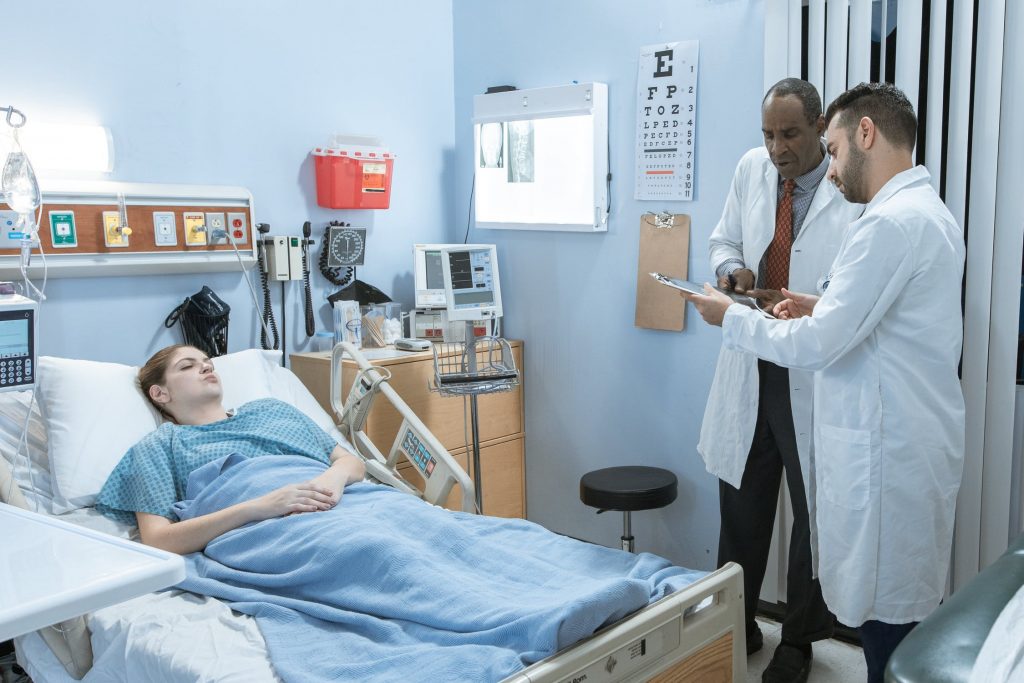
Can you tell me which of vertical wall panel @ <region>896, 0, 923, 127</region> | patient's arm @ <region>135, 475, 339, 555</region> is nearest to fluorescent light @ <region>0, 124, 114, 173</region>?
patient's arm @ <region>135, 475, 339, 555</region>

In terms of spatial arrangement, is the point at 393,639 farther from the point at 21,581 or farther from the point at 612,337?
the point at 612,337

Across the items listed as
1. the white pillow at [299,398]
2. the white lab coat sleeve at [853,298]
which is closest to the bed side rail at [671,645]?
the white lab coat sleeve at [853,298]

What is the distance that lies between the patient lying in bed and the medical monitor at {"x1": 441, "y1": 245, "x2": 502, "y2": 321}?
807 millimetres

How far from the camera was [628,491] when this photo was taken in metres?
2.87

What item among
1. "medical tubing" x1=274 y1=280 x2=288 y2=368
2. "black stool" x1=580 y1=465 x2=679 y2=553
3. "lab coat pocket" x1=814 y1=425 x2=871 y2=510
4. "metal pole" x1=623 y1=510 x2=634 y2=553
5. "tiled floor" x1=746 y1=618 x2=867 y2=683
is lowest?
"tiled floor" x1=746 y1=618 x2=867 y2=683

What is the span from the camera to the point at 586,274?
348 cm

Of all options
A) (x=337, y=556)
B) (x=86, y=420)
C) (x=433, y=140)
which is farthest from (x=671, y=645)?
(x=433, y=140)

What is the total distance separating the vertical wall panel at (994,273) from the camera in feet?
7.88

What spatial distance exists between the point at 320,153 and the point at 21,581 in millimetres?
2396

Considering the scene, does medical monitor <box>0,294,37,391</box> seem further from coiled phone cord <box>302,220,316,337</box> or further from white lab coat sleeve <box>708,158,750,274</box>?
white lab coat sleeve <box>708,158,750,274</box>

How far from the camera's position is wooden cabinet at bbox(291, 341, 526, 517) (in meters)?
3.21

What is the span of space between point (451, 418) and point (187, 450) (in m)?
1.23

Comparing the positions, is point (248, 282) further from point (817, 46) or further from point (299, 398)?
point (817, 46)

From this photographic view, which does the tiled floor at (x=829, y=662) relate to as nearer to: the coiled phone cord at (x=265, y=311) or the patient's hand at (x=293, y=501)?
the patient's hand at (x=293, y=501)
